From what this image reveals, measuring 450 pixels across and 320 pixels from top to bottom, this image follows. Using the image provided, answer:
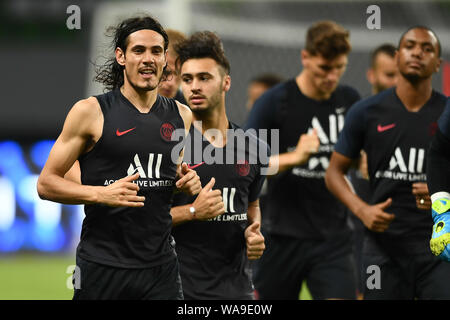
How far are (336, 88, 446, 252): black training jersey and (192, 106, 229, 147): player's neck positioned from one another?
112 centimetres

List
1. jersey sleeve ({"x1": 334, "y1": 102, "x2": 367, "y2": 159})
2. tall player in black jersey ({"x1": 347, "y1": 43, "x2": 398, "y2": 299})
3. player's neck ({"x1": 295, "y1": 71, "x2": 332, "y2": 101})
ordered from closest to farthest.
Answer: jersey sleeve ({"x1": 334, "y1": 102, "x2": 367, "y2": 159}), player's neck ({"x1": 295, "y1": 71, "x2": 332, "y2": 101}), tall player in black jersey ({"x1": 347, "y1": 43, "x2": 398, "y2": 299})

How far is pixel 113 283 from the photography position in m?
4.48

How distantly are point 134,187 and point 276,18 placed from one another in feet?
30.5

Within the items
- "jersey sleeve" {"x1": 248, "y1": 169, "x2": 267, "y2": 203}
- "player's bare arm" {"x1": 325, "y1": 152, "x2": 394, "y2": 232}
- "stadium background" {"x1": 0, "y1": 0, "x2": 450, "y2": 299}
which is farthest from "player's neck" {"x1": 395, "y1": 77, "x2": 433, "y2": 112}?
"stadium background" {"x1": 0, "y1": 0, "x2": 450, "y2": 299}

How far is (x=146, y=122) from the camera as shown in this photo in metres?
4.60

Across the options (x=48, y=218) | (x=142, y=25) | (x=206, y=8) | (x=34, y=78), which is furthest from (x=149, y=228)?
(x=34, y=78)

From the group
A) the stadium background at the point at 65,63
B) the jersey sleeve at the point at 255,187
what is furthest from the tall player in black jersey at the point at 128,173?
the stadium background at the point at 65,63

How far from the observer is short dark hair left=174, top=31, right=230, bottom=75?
549 centimetres

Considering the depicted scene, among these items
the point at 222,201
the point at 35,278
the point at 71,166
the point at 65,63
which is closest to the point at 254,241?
the point at 222,201

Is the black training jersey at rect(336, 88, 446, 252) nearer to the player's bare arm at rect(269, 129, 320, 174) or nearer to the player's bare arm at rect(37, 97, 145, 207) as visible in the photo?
the player's bare arm at rect(269, 129, 320, 174)

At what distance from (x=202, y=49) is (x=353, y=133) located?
4.35ft

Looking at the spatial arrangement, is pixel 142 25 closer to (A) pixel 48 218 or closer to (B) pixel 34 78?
(A) pixel 48 218

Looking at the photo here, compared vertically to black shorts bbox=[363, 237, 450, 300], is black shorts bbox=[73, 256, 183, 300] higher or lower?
higher

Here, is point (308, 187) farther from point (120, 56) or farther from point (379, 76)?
point (120, 56)
